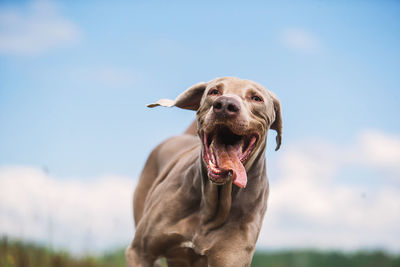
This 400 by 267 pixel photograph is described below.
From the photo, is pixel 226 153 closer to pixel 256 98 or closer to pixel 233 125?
pixel 233 125

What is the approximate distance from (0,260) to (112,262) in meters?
2.00

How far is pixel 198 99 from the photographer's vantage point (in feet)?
14.6

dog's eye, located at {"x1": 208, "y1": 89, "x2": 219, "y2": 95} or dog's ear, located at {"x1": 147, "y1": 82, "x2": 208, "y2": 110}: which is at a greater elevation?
dog's eye, located at {"x1": 208, "y1": 89, "x2": 219, "y2": 95}

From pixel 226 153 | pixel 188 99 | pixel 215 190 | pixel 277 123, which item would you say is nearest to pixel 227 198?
pixel 215 190

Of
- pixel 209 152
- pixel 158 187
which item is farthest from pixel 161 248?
pixel 209 152

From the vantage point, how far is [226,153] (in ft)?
12.4

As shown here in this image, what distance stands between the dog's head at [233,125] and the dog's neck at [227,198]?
0.19 metres

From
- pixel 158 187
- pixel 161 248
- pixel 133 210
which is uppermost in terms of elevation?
pixel 158 187

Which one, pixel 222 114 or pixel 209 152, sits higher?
pixel 222 114

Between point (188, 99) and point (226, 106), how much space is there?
87cm

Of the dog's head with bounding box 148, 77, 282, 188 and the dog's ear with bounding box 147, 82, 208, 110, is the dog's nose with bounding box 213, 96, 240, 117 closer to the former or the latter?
the dog's head with bounding box 148, 77, 282, 188

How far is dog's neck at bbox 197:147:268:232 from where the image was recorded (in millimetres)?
4113

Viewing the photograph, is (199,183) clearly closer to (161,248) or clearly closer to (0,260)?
(161,248)

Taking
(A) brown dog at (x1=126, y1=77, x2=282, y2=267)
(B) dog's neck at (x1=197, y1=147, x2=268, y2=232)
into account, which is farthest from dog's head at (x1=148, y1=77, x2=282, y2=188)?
(B) dog's neck at (x1=197, y1=147, x2=268, y2=232)
